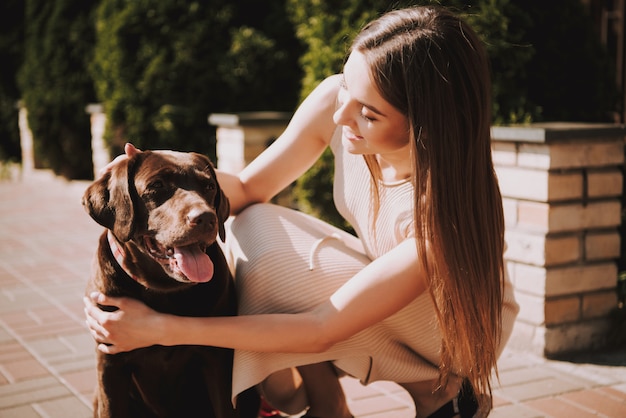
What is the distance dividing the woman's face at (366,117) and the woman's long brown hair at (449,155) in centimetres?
4

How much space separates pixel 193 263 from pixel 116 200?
1.10 ft

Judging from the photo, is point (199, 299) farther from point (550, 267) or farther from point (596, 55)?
point (596, 55)

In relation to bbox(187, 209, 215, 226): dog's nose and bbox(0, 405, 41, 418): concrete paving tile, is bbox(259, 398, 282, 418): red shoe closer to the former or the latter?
bbox(0, 405, 41, 418): concrete paving tile

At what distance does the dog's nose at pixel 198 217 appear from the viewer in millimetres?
2326

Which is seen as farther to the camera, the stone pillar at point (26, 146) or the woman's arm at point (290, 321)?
the stone pillar at point (26, 146)

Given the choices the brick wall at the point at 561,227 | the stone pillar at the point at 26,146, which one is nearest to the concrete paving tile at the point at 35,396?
the brick wall at the point at 561,227

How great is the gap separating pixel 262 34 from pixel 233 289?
520 centimetres

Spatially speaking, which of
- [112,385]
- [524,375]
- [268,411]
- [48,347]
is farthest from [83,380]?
[524,375]

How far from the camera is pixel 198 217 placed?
7.64 feet

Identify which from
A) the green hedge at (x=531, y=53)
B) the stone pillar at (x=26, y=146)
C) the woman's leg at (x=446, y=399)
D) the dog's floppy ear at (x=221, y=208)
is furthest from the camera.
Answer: the stone pillar at (x=26, y=146)

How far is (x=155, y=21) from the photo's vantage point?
301 inches

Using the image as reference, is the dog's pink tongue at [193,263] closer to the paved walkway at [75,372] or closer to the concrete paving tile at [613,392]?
the paved walkway at [75,372]

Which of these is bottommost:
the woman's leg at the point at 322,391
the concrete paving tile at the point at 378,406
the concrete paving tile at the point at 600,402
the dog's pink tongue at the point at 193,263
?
the concrete paving tile at the point at 378,406

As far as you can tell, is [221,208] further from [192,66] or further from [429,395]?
[192,66]
